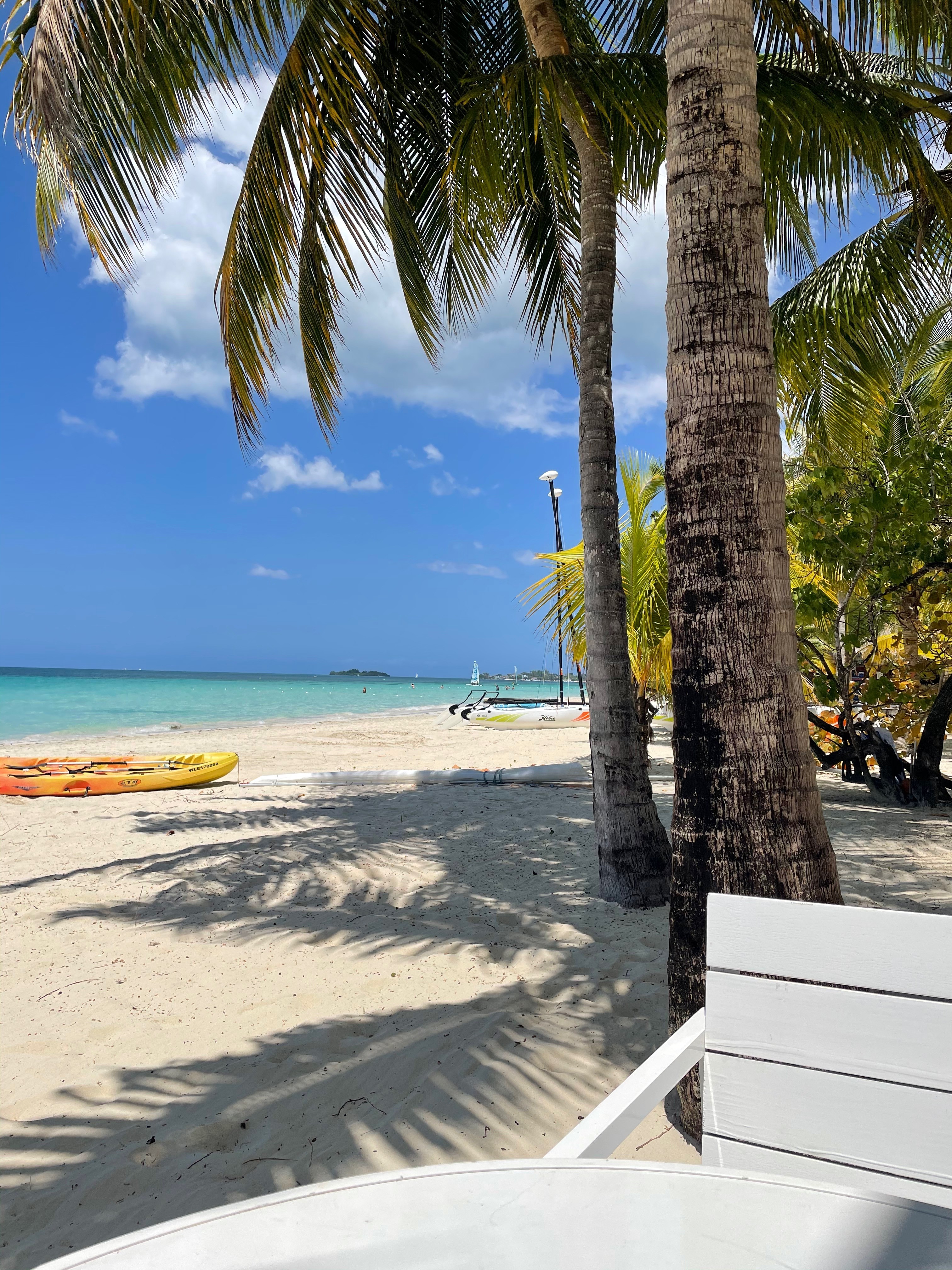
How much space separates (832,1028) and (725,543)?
4.21ft

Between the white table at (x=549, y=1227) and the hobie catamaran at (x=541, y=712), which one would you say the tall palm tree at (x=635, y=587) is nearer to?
the white table at (x=549, y=1227)

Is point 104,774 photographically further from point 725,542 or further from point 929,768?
point 929,768

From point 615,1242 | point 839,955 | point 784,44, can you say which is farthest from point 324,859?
point 784,44

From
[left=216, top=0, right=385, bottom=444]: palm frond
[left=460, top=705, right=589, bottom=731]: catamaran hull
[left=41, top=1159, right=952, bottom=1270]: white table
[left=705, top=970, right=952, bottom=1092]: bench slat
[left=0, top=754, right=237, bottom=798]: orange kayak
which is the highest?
[left=216, top=0, right=385, bottom=444]: palm frond

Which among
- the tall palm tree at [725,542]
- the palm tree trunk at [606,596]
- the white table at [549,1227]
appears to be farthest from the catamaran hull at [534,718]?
the white table at [549,1227]

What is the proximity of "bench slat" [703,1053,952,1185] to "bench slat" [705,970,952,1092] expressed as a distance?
0.02 meters

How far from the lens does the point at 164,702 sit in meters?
36.9

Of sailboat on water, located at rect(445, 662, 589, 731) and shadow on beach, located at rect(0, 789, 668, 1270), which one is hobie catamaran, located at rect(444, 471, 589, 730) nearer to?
sailboat on water, located at rect(445, 662, 589, 731)

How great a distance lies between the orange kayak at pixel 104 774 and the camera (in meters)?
8.12

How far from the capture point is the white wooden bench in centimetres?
137

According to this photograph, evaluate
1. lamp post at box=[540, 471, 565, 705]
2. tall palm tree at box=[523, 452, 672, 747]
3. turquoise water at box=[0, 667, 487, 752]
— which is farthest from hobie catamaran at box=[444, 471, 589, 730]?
tall palm tree at box=[523, 452, 672, 747]

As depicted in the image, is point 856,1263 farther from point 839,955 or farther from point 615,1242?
point 839,955

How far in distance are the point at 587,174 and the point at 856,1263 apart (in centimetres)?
510

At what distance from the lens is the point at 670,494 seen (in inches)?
91.2
